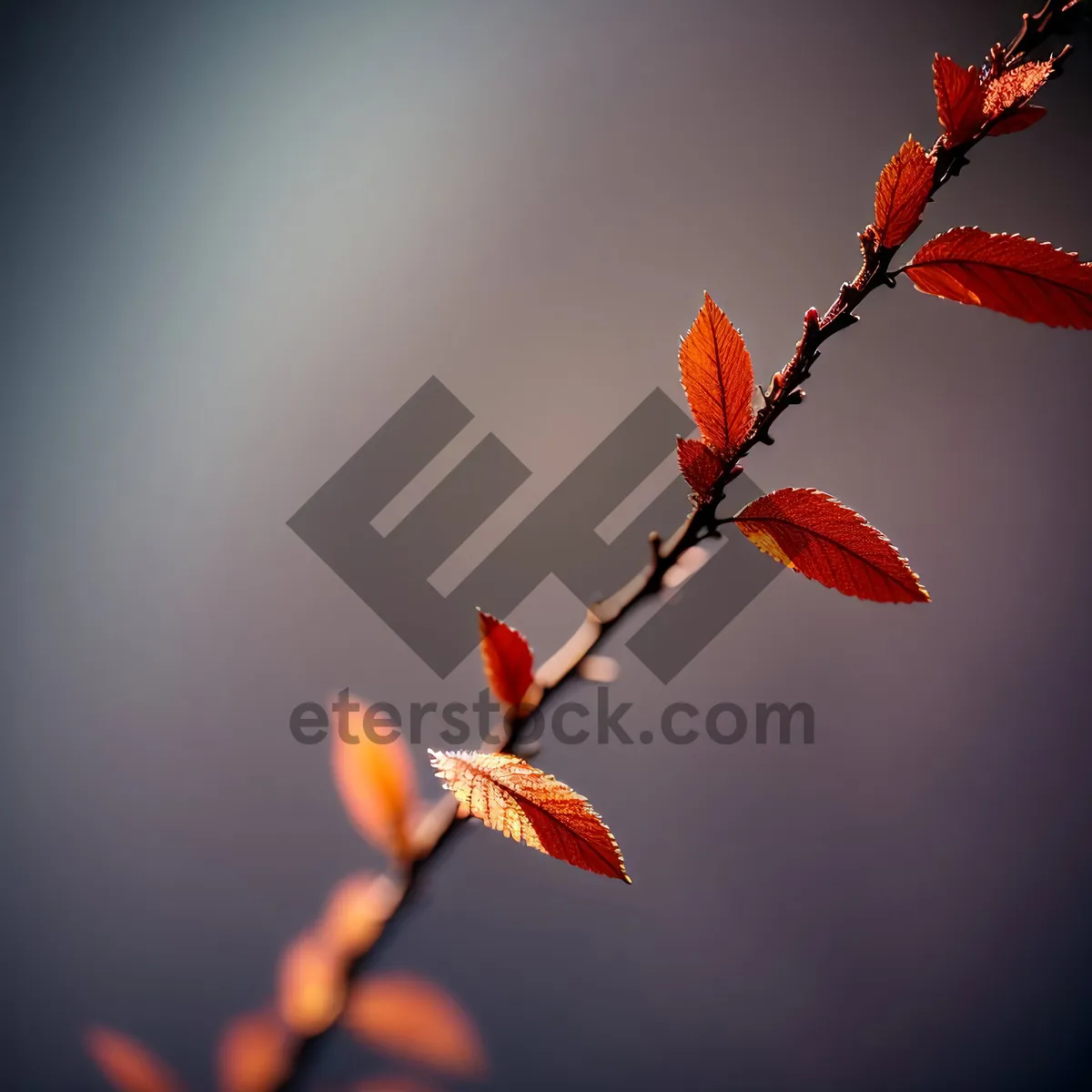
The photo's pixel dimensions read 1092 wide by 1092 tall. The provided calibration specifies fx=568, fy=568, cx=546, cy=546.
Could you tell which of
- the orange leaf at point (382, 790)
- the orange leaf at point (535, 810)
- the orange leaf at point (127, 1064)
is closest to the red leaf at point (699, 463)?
the orange leaf at point (535, 810)

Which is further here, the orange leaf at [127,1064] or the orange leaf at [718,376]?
the orange leaf at [127,1064]

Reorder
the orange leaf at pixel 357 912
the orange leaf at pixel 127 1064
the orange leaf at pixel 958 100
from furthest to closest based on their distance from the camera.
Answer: the orange leaf at pixel 127 1064 → the orange leaf at pixel 357 912 → the orange leaf at pixel 958 100

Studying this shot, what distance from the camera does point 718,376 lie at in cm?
21

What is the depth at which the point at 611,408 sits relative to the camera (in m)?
0.70

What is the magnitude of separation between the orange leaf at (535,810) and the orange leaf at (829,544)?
0.12m

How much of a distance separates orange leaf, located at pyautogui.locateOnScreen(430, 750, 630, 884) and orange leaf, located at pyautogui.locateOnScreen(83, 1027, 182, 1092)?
71cm

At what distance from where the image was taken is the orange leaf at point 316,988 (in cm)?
35

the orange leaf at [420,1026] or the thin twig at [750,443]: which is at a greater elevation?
the thin twig at [750,443]

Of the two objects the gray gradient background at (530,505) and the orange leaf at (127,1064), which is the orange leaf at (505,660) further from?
the orange leaf at (127,1064)

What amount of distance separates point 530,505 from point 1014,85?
0.55m

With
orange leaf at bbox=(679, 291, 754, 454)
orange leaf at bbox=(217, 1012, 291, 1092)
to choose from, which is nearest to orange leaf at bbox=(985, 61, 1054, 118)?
orange leaf at bbox=(679, 291, 754, 454)

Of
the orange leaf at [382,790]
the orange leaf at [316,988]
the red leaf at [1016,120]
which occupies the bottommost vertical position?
the orange leaf at [316,988]

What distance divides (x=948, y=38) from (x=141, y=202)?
3.11 feet

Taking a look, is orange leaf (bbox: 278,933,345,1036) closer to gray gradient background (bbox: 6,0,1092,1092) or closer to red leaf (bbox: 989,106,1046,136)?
gray gradient background (bbox: 6,0,1092,1092)
